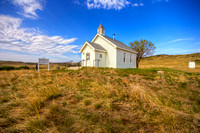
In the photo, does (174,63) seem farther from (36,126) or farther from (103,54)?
(36,126)

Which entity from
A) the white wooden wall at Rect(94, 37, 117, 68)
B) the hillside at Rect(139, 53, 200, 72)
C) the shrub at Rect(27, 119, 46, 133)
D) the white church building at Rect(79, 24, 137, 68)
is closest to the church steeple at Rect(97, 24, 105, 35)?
the white church building at Rect(79, 24, 137, 68)

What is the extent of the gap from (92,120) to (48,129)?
90 cm

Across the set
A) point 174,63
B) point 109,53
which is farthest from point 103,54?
point 174,63

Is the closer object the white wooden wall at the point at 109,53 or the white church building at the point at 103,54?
the white church building at the point at 103,54

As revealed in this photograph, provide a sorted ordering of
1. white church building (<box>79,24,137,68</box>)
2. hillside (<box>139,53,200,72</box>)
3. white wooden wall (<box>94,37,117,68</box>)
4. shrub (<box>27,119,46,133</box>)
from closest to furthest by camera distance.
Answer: shrub (<box>27,119,46,133</box>)
white church building (<box>79,24,137,68</box>)
white wooden wall (<box>94,37,117,68</box>)
hillside (<box>139,53,200,72</box>)

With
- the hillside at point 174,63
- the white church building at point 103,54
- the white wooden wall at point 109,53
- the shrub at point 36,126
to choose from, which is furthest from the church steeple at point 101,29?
the hillside at point 174,63

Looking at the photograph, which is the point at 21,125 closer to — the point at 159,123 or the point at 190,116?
the point at 159,123

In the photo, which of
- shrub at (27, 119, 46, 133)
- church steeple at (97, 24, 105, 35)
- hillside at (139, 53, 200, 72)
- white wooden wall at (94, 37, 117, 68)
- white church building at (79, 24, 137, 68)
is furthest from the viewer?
hillside at (139, 53, 200, 72)

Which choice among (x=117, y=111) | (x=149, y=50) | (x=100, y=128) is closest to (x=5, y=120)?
(x=100, y=128)

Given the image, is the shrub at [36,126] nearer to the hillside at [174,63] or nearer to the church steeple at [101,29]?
the church steeple at [101,29]

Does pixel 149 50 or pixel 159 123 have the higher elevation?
pixel 149 50

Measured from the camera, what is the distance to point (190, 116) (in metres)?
2.21

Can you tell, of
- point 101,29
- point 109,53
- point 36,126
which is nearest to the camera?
point 36,126

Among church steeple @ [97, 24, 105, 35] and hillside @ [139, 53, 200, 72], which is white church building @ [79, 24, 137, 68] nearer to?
church steeple @ [97, 24, 105, 35]
